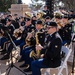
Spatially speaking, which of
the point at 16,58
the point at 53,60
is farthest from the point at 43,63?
the point at 16,58

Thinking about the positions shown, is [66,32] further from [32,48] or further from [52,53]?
[52,53]

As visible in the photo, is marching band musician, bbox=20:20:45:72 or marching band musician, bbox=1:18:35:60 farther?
marching band musician, bbox=1:18:35:60

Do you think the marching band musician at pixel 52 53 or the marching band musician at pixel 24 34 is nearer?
the marching band musician at pixel 52 53

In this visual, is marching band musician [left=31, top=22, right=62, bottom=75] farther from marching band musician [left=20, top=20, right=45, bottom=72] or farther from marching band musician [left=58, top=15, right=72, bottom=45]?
marching band musician [left=58, top=15, right=72, bottom=45]

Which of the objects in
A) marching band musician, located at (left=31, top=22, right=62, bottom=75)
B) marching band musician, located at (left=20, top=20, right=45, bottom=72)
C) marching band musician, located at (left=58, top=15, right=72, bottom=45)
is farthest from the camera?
marching band musician, located at (left=58, top=15, right=72, bottom=45)

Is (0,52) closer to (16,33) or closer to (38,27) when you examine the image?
(16,33)

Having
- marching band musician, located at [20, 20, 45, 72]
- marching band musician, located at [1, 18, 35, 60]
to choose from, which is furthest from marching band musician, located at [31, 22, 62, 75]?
marching band musician, located at [1, 18, 35, 60]

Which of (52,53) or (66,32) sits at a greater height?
(52,53)

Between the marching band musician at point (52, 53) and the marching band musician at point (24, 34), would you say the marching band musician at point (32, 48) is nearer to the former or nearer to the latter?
the marching band musician at point (24, 34)

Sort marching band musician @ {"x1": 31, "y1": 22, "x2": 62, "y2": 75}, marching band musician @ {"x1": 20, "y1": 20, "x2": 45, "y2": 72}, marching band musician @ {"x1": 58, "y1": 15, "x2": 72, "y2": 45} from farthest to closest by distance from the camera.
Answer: marching band musician @ {"x1": 58, "y1": 15, "x2": 72, "y2": 45} < marching band musician @ {"x1": 20, "y1": 20, "x2": 45, "y2": 72} < marching band musician @ {"x1": 31, "y1": 22, "x2": 62, "y2": 75}

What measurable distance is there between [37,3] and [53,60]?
4975 centimetres

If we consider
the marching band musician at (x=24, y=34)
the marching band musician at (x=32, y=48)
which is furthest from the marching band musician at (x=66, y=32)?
the marching band musician at (x=32, y=48)

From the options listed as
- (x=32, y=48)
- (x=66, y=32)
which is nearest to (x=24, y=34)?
(x=32, y=48)

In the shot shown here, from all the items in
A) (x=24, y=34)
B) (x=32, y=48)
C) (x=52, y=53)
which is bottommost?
(x=32, y=48)
